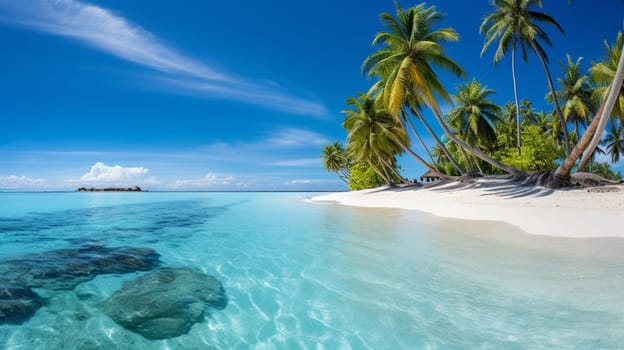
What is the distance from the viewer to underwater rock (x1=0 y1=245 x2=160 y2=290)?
14.5 feet

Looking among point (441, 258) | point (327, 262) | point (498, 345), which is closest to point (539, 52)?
point (441, 258)

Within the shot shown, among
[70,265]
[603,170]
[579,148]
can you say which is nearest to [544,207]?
[579,148]

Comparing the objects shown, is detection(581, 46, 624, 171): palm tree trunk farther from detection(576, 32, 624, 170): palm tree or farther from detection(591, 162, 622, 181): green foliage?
detection(591, 162, 622, 181): green foliage

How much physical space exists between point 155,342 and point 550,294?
4.22 m

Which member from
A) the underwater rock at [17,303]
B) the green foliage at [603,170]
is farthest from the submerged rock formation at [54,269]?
the green foliage at [603,170]

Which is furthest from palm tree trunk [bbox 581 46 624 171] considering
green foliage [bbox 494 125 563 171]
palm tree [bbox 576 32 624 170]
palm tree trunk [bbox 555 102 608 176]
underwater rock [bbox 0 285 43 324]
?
underwater rock [bbox 0 285 43 324]

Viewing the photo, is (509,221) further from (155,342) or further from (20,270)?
(20,270)

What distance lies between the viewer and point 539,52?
17844mm

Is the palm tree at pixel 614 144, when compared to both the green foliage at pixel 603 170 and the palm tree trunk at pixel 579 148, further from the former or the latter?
the palm tree trunk at pixel 579 148

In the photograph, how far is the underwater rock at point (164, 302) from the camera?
2900 millimetres

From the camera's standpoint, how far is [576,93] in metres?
24.1

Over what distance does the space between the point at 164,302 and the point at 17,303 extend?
1727 millimetres

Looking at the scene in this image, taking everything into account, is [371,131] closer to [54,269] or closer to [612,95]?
[612,95]

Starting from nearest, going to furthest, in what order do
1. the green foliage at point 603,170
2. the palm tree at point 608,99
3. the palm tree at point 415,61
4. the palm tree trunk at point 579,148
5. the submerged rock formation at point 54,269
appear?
the submerged rock formation at point 54,269 < the palm tree at point 608,99 < the palm tree trunk at point 579,148 < the palm tree at point 415,61 < the green foliage at point 603,170
